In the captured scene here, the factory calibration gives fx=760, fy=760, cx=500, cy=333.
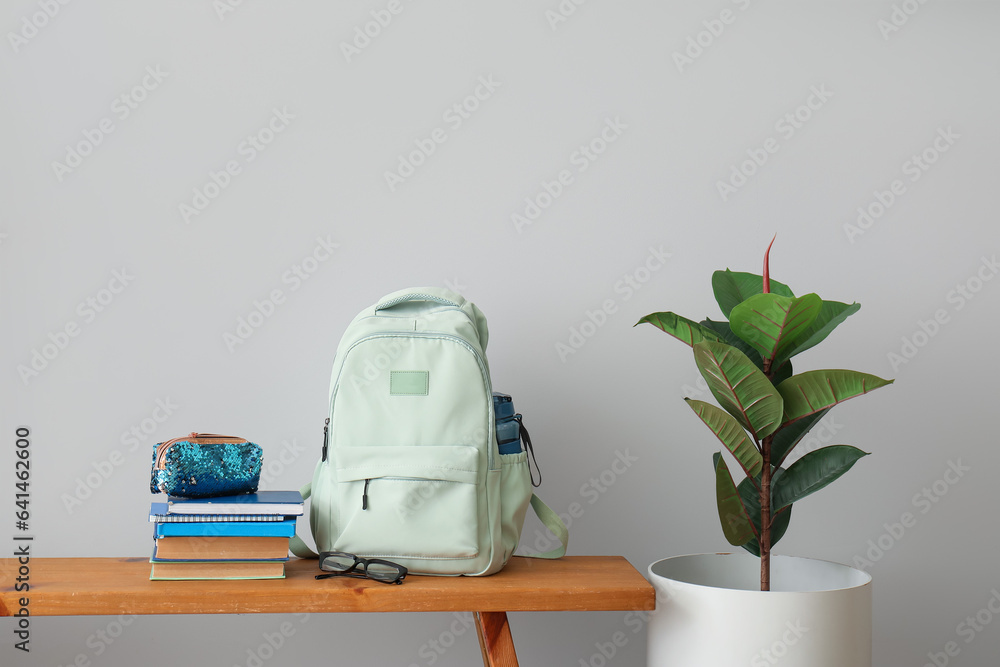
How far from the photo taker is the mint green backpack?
104 centimetres

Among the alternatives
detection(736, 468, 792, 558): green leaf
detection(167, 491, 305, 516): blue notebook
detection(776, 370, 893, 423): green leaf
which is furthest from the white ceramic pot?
detection(167, 491, 305, 516): blue notebook

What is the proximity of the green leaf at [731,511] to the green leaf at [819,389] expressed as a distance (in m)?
0.12

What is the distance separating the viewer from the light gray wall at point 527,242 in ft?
4.35

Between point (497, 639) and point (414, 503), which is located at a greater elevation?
point (414, 503)

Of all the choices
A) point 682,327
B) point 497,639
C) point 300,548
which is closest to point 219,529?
point 300,548

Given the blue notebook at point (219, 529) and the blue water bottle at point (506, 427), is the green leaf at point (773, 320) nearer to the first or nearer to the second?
the blue water bottle at point (506, 427)

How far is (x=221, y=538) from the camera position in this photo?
1020 millimetres

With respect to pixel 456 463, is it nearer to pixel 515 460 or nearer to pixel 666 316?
pixel 515 460

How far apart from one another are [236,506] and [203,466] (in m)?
0.08

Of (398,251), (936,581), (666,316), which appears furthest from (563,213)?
(936,581)

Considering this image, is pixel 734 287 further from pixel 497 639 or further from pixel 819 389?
pixel 497 639

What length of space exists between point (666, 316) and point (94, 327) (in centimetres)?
98

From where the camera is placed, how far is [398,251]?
1.38m

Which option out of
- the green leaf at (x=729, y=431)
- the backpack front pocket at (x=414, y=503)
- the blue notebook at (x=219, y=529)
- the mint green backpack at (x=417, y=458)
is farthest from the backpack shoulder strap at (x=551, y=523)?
the blue notebook at (x=219, y=529)
